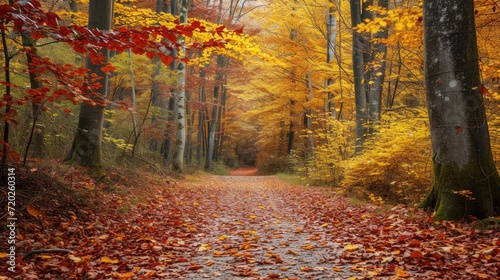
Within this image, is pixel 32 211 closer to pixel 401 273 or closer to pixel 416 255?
pixel 401 273

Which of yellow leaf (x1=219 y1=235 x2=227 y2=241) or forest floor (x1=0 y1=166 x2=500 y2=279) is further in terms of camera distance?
yellow leaf (x1=219 y1=235 x2=227 y2=241)

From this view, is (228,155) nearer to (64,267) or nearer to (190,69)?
(190,69)

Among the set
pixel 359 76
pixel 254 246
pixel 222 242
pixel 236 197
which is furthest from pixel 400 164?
pixel 236 197

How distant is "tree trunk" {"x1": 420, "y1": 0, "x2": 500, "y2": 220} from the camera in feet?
15.1

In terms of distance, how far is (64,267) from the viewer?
341 cm

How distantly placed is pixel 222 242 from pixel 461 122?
11.9ft

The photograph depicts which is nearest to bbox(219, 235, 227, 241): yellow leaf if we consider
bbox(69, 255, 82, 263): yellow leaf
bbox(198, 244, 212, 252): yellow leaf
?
bbox(198, 244, 212, 252): yellow leaf

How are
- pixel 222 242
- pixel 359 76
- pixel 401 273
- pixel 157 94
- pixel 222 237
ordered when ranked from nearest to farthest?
pixel 401 273 < pixel 222 242 < pixel 222 237 < pixel 359 76 < pixel 157 94

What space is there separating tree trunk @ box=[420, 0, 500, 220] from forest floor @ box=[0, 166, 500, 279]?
453mm

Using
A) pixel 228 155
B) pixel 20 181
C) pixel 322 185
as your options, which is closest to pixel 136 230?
pixel 20 181

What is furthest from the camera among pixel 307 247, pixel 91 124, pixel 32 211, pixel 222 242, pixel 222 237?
pixel 91 124

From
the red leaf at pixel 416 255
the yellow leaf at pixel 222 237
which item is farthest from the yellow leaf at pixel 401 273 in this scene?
the yellow leaf at pixel 222 237

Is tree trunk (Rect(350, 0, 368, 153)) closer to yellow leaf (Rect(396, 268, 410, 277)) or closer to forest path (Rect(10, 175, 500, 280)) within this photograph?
forest path (Rect(10, 175, 500, 280))

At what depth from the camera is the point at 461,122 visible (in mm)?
4629
